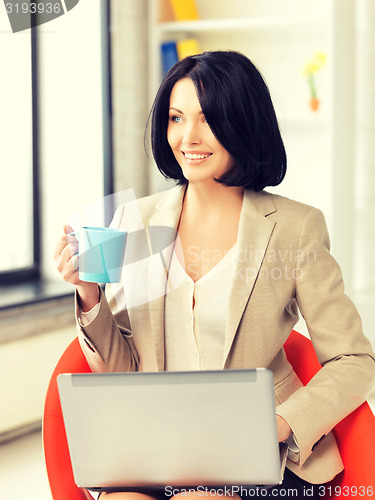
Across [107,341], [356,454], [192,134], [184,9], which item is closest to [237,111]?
[192,134]

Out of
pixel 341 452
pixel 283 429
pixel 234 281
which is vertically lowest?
pixel 341 452

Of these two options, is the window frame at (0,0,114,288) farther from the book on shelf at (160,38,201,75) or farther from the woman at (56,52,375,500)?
the woman at (56,52,375,500)

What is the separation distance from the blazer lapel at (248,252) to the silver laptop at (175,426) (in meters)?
0.26

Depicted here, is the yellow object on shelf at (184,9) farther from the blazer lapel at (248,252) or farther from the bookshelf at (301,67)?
the blazer lapel at (248,252)

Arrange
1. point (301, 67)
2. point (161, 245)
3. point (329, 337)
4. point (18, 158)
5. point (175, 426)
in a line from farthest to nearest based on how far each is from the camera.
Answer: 1. point (301, 67)
2. point (18, 158)
3. point (161, 245)
4. point (329, 337)
5. point (175, 426)

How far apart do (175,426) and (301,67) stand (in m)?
2.48

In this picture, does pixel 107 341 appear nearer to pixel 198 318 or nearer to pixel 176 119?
pixel 198 318

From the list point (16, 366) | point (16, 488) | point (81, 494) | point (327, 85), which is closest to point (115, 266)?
point (81, 494)

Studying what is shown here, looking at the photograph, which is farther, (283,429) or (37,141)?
(37,141)

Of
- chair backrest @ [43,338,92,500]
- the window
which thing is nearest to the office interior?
the window

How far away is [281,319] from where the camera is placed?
1.28 metres

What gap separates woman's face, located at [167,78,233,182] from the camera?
4.08ft

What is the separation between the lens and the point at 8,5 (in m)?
2.73

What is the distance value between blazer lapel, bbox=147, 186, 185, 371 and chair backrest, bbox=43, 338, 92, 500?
21 cm
